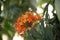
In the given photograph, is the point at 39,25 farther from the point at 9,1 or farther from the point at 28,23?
the point at 9,1

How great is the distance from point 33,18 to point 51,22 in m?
0.20

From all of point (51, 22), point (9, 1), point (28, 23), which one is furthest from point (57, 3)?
point (9, 1)

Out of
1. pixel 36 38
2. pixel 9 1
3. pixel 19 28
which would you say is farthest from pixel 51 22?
pixel 9 1

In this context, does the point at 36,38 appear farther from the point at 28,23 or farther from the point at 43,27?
the point at 28,23

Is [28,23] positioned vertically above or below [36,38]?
above

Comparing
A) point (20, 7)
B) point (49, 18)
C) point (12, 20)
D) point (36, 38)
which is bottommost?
point (36, 38)

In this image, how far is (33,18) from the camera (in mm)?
1336

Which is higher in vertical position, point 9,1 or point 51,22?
point 9,1

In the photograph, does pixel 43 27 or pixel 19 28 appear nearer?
pixel 43 27

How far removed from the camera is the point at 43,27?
3.66 feet

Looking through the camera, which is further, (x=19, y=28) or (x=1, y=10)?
(x=1, y=10)

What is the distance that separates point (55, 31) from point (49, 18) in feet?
0.34

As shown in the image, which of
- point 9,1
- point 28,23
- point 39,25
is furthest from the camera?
point 9,1

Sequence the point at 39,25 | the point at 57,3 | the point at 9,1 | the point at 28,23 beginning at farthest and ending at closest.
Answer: the point at 9,1, the point at 28,23, the point at 39,25, the point at 57,3
